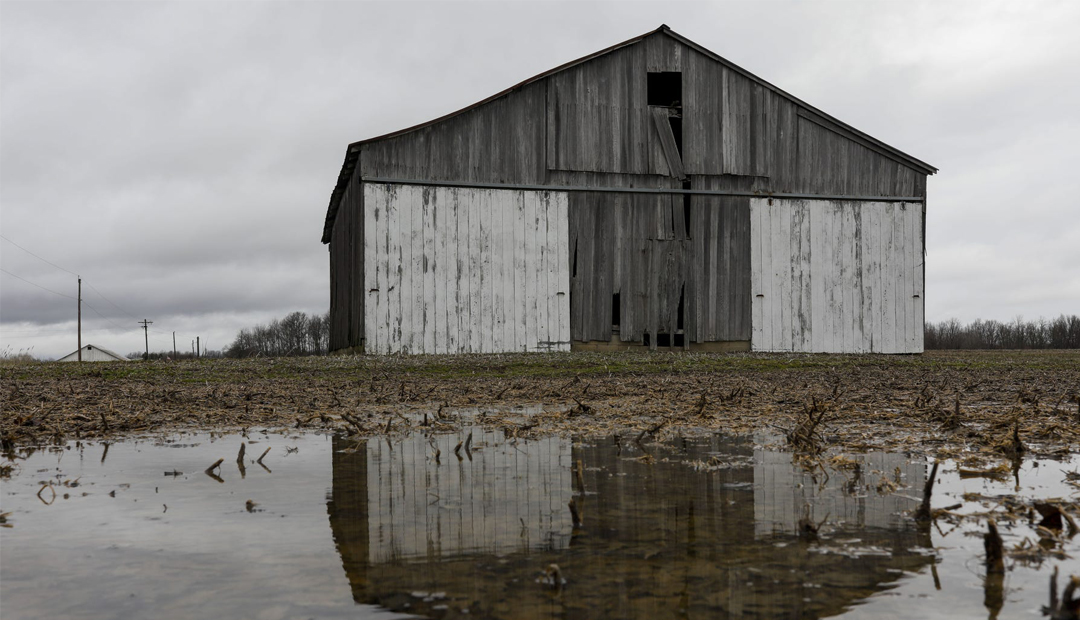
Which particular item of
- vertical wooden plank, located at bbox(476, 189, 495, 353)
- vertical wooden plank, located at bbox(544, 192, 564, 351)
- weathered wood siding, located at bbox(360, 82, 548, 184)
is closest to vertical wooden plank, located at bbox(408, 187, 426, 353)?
weathered wood siding, located at bbox(360, 82, 548, 184)

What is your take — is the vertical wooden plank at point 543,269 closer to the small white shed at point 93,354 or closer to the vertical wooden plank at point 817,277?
the vertical wooden plank at point 817,277

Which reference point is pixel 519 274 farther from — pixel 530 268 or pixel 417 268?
pixel 417 268

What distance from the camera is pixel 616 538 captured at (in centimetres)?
239

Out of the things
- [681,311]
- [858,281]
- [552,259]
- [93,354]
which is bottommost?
[93,354]

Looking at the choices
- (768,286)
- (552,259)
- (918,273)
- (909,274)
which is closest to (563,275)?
(552,259)

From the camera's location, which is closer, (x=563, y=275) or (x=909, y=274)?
(x=563, y=275)

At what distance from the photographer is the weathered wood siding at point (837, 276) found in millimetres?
18531

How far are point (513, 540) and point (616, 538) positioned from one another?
0.30 meters

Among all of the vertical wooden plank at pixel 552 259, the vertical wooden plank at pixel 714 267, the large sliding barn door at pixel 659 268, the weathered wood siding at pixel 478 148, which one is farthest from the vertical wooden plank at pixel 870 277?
the weathered wood siding at pixel 478 148

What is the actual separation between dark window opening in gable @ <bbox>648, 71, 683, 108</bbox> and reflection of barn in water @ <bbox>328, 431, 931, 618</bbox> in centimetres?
1556

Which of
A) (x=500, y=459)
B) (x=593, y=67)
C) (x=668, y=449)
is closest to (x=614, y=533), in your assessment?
(x=500, y=459)

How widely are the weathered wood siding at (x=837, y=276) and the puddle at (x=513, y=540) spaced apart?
49.6ft

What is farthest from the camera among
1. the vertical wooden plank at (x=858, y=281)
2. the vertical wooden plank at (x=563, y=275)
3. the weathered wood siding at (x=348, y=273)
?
the vertical wooden plank at (x=858, y=281)

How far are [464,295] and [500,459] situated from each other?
12983mm
